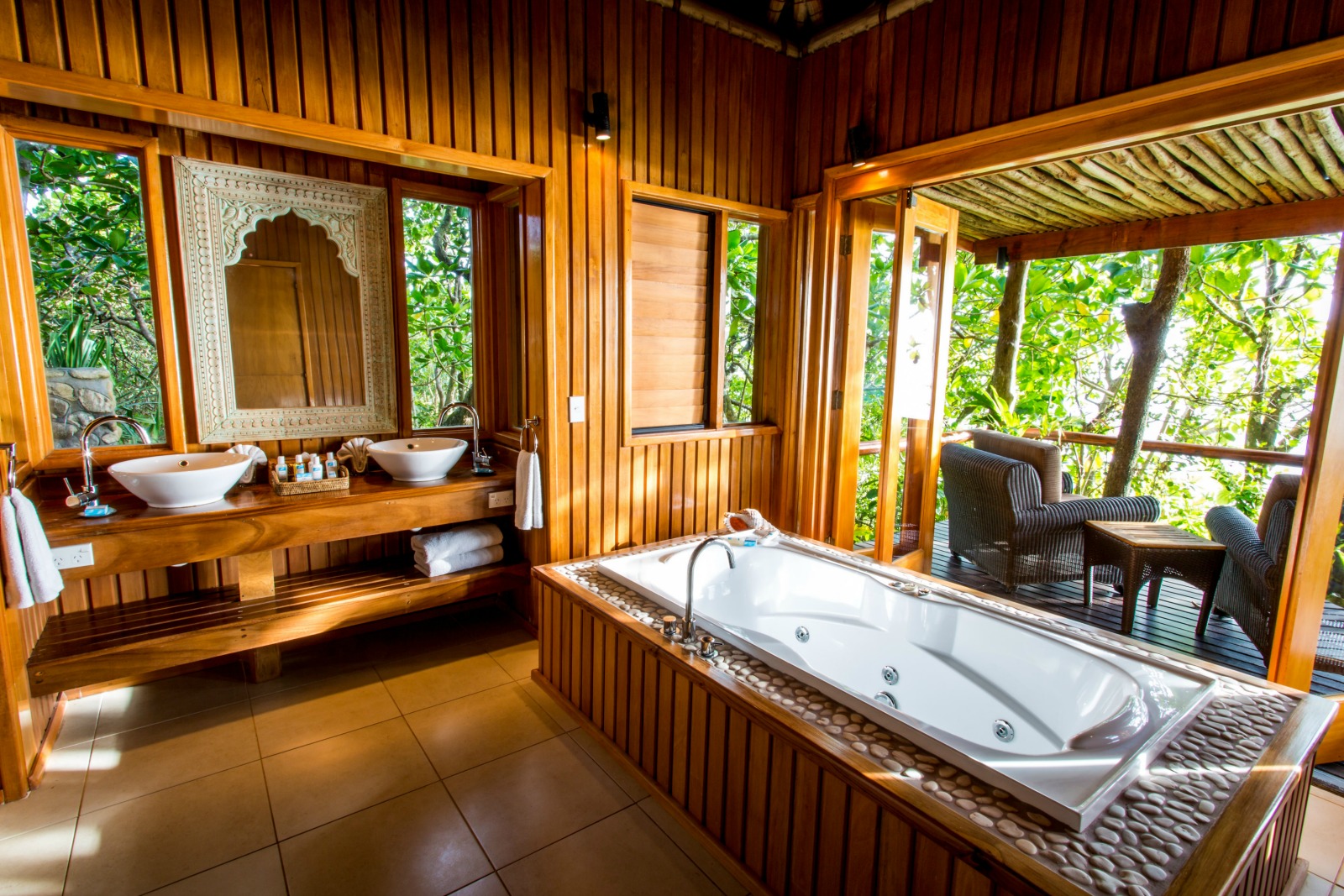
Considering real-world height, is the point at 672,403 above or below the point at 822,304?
below

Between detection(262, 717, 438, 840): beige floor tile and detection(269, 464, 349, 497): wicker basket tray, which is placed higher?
detection(269, 464, 349, 497): wicker basket tray

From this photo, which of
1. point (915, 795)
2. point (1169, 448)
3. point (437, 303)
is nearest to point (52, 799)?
point (437, 303)

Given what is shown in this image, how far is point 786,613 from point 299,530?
80.3 inches

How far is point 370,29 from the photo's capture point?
7.85 feet

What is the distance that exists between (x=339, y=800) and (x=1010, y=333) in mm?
5593

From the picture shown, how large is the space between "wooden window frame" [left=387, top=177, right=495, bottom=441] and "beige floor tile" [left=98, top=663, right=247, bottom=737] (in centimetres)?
131

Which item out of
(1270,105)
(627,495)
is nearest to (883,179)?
(1270,105)

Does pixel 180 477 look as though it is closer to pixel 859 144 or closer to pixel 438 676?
pixel 438 676

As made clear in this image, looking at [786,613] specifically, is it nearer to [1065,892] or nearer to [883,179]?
[1065,892]

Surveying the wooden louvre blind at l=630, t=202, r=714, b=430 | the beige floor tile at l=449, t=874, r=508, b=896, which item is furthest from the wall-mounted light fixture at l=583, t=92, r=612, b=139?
the beige floor tile at l=449, t=874, r=508, b=896

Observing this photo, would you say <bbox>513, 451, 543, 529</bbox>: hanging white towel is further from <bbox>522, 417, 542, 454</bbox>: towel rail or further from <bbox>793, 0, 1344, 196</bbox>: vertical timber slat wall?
<bbox>793, 0, 1344, 196</bbox>: vertical timber slat wall

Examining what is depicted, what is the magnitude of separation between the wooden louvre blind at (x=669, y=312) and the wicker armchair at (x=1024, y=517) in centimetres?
167

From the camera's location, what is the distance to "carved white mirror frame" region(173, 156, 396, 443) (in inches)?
105

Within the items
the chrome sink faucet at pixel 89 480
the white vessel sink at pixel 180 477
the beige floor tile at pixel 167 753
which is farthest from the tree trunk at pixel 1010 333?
the chrome sink faucet at pixel 89 480
